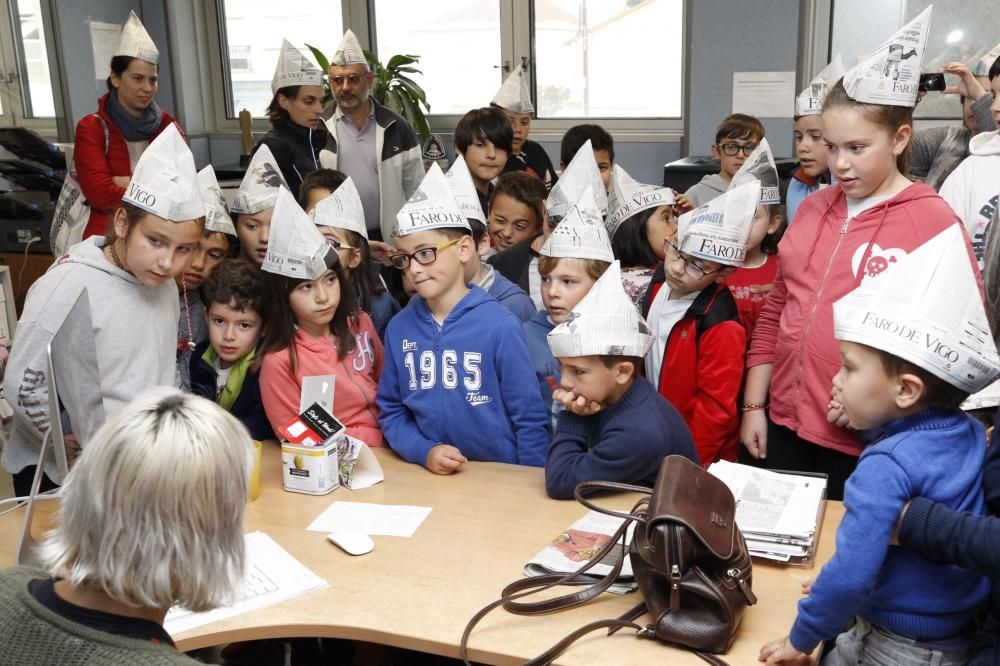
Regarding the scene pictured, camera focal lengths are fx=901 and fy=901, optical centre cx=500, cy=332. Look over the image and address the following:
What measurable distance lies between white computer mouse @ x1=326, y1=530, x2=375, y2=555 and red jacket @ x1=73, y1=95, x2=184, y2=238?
2.49 meters

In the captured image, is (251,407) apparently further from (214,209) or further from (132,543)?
(132,543)

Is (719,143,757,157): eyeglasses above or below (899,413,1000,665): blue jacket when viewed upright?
above

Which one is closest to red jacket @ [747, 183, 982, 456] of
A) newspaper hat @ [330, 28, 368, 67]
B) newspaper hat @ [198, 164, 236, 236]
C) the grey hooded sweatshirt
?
the grey hooded sweatshirt

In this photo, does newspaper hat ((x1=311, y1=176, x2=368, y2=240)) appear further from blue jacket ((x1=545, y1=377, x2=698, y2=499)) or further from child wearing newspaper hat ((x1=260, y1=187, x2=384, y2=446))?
blue jacket ((x1=545, y1=377, x2=698, y2=499))

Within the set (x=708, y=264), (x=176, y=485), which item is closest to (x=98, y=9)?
(x=708, y=264)

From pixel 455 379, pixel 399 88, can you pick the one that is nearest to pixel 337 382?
pixel 455 379

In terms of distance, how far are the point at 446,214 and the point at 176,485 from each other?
1.53 m

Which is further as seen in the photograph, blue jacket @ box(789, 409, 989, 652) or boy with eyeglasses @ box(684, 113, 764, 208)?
boy with eyeglasses @ box(684, 113, 764, 208)

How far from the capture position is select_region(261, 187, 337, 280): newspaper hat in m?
2.32

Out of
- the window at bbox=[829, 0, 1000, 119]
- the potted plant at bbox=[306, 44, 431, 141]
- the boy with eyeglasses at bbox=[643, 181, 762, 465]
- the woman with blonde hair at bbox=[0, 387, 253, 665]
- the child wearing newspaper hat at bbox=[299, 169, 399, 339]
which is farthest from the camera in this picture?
the potted plant at bbox=[306, 44, 431, 141]

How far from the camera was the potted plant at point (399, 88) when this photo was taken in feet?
19.5

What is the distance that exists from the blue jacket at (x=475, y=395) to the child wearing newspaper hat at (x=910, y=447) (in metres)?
1.02

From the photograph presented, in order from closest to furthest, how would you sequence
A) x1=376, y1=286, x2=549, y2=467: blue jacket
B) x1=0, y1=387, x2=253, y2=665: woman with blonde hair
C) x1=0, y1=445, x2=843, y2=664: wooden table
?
x1=0, y1=387, x2=253, y2=665: woman with blonde hair < x1=0, y1=445, x2=843, y2=664: wooden table < x1=376, y1=286, x2=549, y2=467: blue jacket

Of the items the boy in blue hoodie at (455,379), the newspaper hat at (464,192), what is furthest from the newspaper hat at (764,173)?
the boy in blue hoodie at (455,379)
